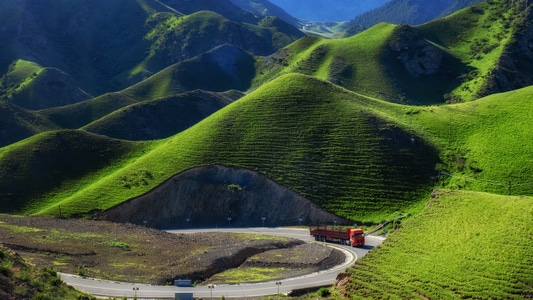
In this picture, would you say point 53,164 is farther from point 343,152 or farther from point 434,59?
point 434,59

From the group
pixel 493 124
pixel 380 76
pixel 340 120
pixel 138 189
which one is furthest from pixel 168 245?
pixel 380 76

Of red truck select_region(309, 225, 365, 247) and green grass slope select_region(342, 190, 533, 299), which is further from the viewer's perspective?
red truck select_region(309, 225, 365, 247)

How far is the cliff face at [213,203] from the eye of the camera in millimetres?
85562

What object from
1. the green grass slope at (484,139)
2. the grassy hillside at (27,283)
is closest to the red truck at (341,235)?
the green grass slope at (484,139)

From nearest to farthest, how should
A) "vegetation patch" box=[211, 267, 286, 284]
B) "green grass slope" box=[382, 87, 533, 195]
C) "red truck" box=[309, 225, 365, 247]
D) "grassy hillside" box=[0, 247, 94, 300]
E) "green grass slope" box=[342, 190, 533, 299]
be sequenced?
"grassy hillside" box=[0, 247, 94, 300], "green grass slope" box=[342, 190, 533, 299], "vegetation patch" box=[211, 267, 286, 284], "red truck" box=[309, 225, 365, 247], "green grass slope" box=[382, 87, 533, 195]

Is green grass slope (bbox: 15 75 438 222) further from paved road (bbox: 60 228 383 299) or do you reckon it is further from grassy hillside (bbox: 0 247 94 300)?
grassy hillside (bbox: 0 247 94 300)

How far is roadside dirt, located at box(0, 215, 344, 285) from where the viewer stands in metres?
51.8

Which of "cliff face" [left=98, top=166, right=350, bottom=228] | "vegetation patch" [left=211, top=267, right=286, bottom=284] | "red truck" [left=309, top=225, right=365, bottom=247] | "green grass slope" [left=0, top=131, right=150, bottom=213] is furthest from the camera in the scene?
"green grass slope" [left=0, top=131, right=150, bottom=213]

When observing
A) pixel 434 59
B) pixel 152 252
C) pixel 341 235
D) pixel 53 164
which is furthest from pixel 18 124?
pixel 434 59

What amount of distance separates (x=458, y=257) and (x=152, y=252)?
3298 centimetres

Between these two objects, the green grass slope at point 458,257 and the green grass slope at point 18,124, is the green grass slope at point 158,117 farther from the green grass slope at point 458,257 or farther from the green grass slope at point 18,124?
the green grass slope at point 458,257

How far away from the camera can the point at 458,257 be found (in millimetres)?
43688

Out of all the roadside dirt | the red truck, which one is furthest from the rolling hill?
the roadside dirt

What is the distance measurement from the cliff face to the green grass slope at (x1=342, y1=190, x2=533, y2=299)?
34419 millimetres
